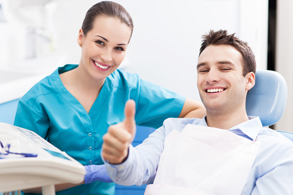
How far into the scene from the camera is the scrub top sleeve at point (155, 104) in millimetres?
1509

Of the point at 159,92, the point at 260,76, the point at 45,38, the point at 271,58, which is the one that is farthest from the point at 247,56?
the point at 271,58

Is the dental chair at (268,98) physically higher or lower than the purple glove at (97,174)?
higher

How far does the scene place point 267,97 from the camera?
4.39 feet

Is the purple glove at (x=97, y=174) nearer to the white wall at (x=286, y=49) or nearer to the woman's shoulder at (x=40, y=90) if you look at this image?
the woman's shoulder at (x=40, y=90)

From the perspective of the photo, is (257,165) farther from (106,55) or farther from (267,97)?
(106,55)

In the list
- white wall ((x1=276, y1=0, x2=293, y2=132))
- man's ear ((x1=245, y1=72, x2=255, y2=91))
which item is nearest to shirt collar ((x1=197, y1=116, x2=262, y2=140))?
man's ear ((x1=245, y1=72, x2=255, y2=91))

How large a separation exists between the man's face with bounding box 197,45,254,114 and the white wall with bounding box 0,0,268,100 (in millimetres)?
1120

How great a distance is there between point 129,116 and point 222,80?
58 centimetres

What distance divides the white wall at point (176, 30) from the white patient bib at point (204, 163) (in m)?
1.23

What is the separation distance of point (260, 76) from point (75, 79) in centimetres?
73

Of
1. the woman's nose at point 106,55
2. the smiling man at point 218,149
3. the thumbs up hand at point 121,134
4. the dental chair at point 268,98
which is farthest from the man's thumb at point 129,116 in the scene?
the dental chair at point 268,98

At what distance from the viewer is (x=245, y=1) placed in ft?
7.50

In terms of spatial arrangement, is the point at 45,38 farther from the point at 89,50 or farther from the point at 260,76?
the point at 260,76

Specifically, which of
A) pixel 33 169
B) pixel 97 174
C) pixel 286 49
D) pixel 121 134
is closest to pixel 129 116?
pixel 121 134
